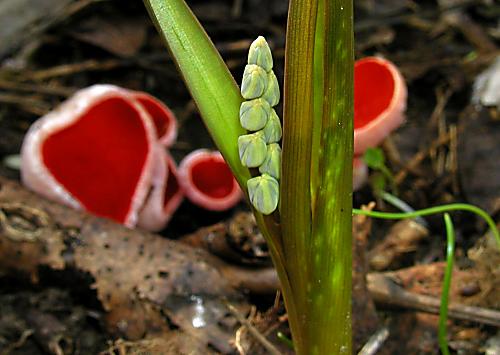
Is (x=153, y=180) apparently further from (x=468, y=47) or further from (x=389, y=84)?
(x=468, y=47)

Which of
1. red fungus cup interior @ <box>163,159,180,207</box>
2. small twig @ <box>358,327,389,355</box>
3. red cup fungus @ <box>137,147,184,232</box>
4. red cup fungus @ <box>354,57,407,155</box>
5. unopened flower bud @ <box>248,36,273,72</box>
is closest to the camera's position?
unopened flower bud @ <box>248,36,273,72</box>

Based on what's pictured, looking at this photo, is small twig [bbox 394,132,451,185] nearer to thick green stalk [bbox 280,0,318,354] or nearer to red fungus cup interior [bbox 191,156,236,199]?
red fungus cup interior [bbox 191,156,236,199]

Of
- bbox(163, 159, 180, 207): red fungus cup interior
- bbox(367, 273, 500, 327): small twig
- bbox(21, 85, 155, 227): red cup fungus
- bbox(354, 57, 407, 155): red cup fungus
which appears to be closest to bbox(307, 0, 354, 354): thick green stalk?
bbox(367, 273, 500, 327): small twig

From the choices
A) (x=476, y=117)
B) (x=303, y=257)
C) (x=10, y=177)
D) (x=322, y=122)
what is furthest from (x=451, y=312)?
(x=10, y=177)

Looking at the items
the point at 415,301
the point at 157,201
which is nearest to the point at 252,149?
the point at 415,301

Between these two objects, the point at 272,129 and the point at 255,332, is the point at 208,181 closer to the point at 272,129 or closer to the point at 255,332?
the point at 255,332

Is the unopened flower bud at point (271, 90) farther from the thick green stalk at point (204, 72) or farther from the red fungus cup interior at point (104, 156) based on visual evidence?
the red fungus cup interior at point (104, 156)

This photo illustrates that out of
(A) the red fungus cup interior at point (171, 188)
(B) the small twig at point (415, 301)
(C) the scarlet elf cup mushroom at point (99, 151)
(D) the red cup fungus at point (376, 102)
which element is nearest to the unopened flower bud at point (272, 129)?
(B) the small twig at point (415, 301)
